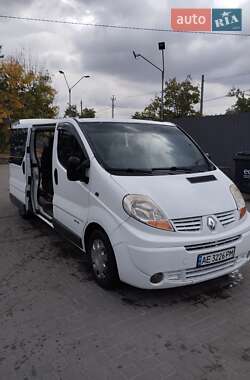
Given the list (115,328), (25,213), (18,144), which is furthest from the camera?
(18,144)

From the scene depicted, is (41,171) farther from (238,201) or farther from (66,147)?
(238,201)

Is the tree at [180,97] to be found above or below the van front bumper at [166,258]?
above

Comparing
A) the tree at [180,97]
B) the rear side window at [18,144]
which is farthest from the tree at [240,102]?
the rear side window at [18,144]

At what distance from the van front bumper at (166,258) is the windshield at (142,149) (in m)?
0.85

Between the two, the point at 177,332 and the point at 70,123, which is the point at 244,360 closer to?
the point at 177,332

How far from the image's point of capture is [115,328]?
2.85m

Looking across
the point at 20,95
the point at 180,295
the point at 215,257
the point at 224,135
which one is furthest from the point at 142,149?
the point at 20,95

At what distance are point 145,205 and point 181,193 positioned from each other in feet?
1.38

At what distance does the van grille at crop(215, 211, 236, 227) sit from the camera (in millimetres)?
3238

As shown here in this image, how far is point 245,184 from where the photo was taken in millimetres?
8930

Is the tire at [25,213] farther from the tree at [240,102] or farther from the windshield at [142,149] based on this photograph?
the tree at [240,102]

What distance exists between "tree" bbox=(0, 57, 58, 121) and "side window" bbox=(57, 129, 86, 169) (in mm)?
20924

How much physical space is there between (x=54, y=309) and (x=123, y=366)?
1.02m

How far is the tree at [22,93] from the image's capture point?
23.7 metres
